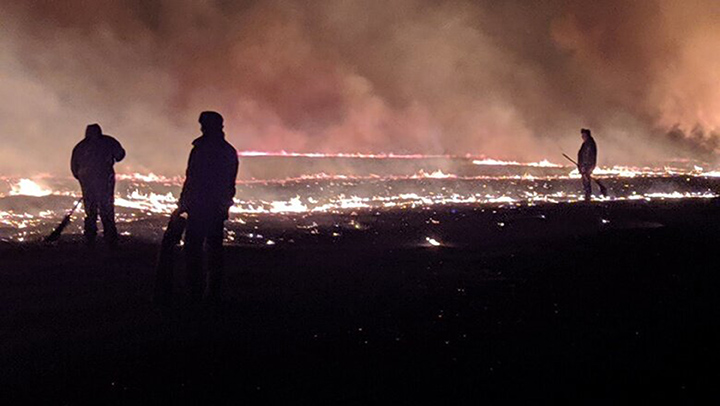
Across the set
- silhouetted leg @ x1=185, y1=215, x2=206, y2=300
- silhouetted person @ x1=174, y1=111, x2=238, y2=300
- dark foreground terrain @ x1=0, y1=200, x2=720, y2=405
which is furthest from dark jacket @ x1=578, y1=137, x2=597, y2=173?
silhouetted leg @ x1=185, y1=215, x2=206, y2=300

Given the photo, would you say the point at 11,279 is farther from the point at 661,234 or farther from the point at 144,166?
the point at 144,166

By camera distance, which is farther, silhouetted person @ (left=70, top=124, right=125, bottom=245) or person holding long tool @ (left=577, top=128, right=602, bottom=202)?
person holding long tool @ (left=577, top=128, right=602, bottom=202)

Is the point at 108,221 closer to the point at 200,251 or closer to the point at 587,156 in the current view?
the point at 200,251

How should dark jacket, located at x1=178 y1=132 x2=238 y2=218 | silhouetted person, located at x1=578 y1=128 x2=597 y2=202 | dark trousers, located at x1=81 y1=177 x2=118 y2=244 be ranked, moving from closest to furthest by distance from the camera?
dark jacket, located at x1=178 y1=132 x2=238 y2=218, dark trousers, located at x1=81 y1=177 x2=118 y2=244, silhouetted person, located at x1=578 y1=128 x2=597 y2=202

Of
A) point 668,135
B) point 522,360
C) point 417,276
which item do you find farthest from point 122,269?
point 668,135

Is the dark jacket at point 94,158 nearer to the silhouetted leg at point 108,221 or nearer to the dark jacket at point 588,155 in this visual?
the silhouetted leg at point 108,221

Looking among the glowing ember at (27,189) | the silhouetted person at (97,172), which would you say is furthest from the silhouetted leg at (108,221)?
the glowing ember at (27,189)

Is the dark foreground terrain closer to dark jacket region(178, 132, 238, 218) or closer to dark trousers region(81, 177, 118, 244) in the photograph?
dark trousers region(81, 177, 118, 244)
